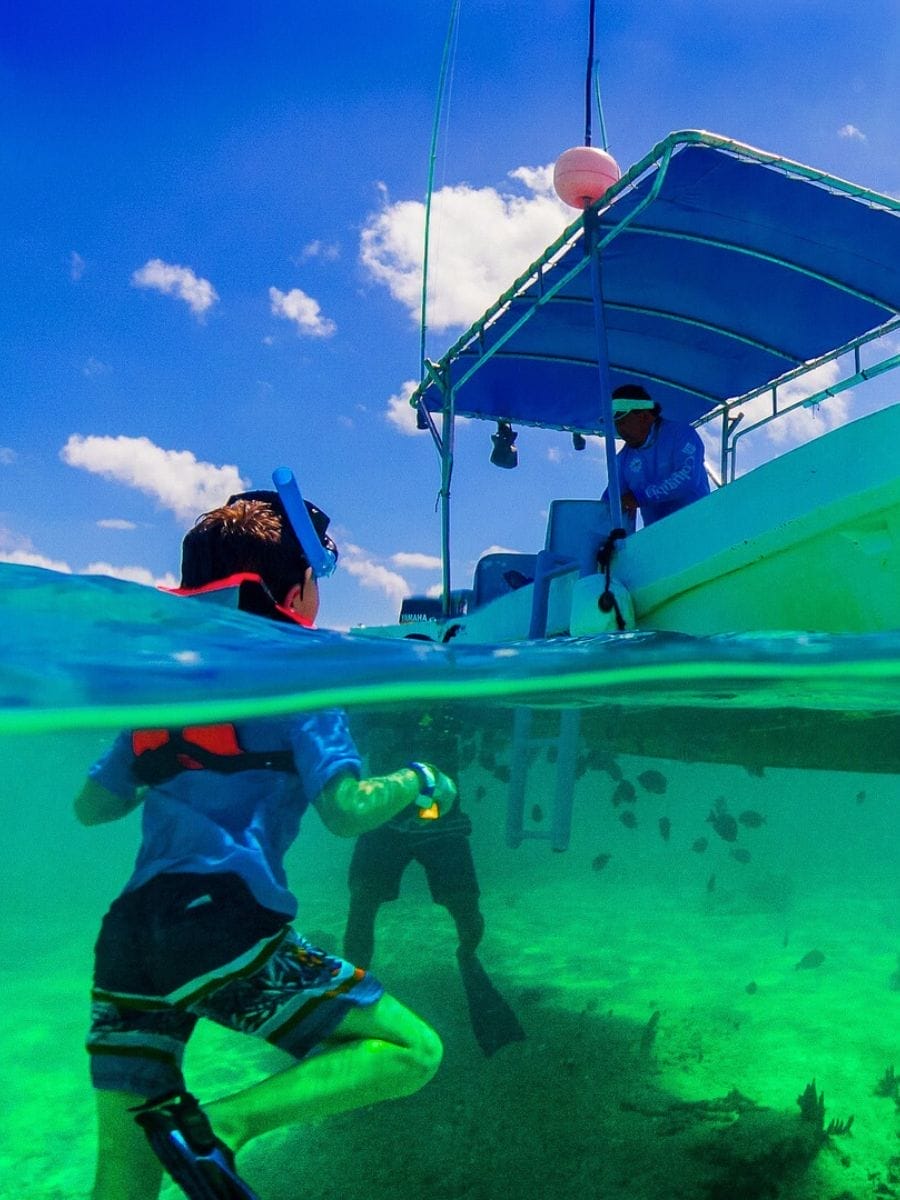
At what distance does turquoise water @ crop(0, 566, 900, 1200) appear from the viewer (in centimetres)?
388

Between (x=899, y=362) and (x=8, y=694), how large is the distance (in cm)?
871

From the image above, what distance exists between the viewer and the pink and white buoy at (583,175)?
232 inches

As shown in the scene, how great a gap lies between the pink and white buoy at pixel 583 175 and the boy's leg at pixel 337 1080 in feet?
19.1

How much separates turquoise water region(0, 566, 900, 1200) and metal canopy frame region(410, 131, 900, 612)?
2050mm

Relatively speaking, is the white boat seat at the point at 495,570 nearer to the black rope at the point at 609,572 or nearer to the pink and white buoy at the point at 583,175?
the black rope at the point at 609,572

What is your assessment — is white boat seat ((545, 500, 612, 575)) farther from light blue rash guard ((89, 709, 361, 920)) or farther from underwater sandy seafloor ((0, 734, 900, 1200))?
light blue rash guard ((89, 709, 361, 920))

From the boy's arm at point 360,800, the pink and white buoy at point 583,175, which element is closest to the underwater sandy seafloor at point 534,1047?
the boy's arm at point 360,800

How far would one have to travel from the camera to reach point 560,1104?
16.5 feet

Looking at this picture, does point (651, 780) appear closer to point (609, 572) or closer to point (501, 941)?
point (609, 572)

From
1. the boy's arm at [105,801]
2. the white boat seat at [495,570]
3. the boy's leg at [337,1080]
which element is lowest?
the boy's leg at [337,1080]

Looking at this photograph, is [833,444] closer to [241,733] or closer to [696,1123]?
[241,733]

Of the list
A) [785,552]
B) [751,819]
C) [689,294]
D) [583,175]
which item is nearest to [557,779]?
[785,552]

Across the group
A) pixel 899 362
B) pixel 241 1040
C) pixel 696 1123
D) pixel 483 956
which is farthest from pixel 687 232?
pixel 241 1040

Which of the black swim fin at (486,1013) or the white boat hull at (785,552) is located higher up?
the white boat hull at (785,552)
